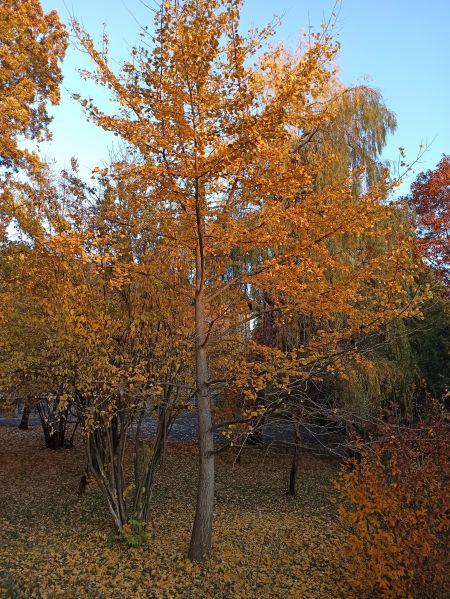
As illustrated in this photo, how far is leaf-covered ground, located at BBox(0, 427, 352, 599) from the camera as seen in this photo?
5188 mm

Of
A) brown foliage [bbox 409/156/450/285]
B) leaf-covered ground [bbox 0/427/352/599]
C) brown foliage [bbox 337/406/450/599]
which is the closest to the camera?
brown foliage [bbox 337/406/450/599]

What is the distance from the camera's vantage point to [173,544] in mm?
6418

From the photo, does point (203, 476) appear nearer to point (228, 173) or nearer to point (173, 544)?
point (173, 544)

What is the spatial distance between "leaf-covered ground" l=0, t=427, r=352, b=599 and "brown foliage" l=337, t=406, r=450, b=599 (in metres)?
0.93

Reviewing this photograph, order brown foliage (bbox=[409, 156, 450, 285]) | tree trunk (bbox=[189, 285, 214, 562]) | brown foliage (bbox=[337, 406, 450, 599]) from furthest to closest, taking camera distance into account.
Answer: brown foliage (bbox=[409, 156, 450, 285])
tree trunk (bbox=[189, 285, 214, 562])
brown foliage (bbox=[337, 406, 450, 599])

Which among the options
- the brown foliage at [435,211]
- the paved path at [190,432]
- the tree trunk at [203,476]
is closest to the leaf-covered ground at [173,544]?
the tree trunk at [203,476]

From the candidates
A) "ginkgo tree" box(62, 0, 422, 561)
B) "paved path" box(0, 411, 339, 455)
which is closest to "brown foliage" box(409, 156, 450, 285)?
"paved path" box(0, 411, 339, 455)

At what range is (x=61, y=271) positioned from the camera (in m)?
6.48

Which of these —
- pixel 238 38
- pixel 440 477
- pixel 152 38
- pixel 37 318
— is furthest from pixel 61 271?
pixel 440 477

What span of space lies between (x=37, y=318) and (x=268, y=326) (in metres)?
5.12

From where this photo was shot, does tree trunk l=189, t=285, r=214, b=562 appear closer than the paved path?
Yes

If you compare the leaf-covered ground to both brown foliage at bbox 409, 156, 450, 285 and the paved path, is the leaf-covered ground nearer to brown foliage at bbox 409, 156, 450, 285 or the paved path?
the paved path

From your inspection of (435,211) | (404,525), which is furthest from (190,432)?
(404,525)

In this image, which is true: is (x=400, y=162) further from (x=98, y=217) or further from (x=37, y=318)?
(x=37, y=318)
